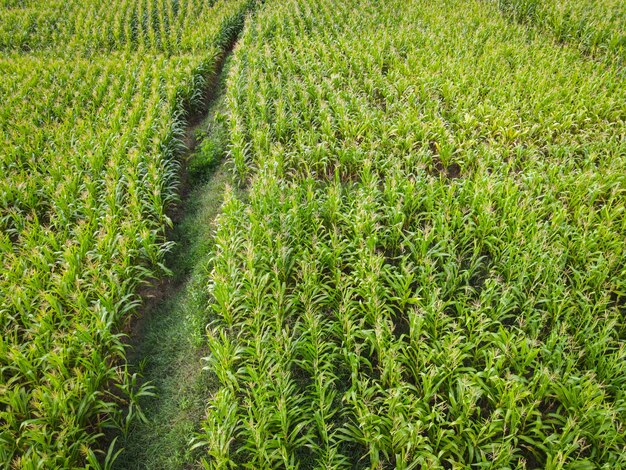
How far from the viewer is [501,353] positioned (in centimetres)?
350

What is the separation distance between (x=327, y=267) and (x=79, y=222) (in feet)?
11.0

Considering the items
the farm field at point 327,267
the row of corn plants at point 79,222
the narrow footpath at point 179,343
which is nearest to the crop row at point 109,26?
the row of corn plants at point 79,222

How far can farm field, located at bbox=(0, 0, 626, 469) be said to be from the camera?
3133mm

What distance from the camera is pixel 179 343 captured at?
4.35m

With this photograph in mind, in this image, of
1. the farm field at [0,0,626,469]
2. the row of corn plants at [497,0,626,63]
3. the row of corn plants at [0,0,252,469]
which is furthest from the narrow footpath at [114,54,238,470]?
the row of corn plants at [497,0,626,63]

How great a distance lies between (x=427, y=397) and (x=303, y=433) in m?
1.08

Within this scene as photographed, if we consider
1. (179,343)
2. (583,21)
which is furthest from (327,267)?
(583,21)

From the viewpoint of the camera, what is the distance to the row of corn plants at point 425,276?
10.1 feet

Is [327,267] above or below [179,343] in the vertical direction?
above

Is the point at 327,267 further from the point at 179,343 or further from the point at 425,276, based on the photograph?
the point at 179,343

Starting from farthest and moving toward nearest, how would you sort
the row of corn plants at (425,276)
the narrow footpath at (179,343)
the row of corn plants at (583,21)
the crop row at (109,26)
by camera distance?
the crop row at (109,26), the row of corn plants at (583,21), the narrow footpath at (179,343), the row of corn plants at (425,276)

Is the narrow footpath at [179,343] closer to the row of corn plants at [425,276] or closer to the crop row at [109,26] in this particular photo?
the row of corn plants at [425,276]

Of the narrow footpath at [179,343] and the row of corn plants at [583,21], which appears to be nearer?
the narrow footpath at [179,343]

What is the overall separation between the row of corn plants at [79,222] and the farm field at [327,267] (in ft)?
0.14
